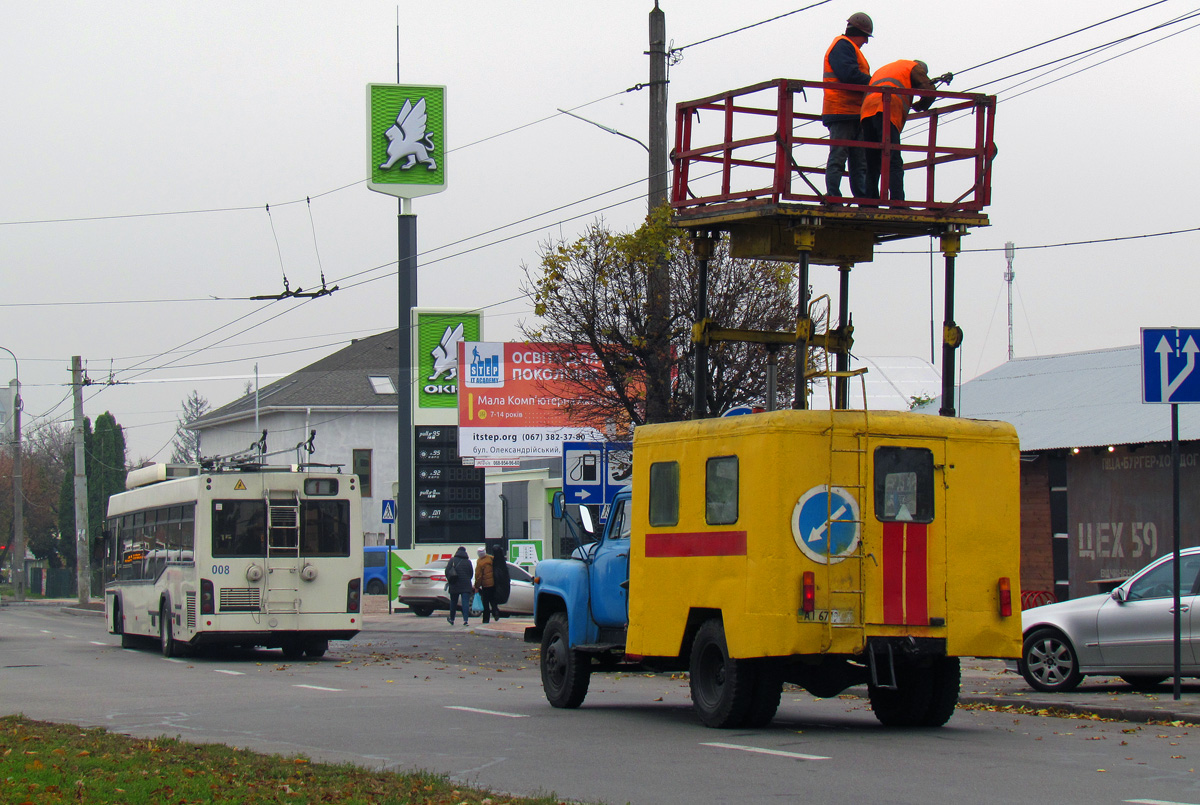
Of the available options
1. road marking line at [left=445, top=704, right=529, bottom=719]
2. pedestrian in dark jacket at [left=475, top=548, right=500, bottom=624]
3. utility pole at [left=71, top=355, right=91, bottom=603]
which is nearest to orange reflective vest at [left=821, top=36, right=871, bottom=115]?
road marking line at [left=445, top=704, right=529, bottom=719]

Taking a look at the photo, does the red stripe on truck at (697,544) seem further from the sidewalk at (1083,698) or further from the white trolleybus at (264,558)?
the white trolleybus at (264,558)

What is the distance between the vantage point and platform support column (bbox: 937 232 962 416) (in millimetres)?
12680

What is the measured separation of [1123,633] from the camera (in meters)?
14.5

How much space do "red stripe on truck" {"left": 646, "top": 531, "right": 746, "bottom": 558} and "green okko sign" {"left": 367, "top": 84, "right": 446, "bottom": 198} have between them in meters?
A: 37.4

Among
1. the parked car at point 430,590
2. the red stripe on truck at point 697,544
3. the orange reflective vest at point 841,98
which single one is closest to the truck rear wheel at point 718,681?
the red stripe on truck at point 697,544

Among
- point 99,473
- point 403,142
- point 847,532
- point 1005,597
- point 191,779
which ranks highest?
point 403,142

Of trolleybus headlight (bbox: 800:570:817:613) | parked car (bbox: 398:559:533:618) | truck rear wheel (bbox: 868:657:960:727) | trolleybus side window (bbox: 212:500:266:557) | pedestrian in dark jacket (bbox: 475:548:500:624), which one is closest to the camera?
trolleybus headlight (bbox: 800:570:817:613)

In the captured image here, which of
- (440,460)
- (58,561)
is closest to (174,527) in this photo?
(440,460)

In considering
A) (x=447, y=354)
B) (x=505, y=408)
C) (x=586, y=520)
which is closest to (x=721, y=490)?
(x=586, y=520)

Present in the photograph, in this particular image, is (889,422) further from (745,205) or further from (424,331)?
(424,331)

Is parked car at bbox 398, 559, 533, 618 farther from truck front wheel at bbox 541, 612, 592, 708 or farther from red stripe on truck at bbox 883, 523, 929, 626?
red stripe on truck at bbox 883, 523, 929, 626

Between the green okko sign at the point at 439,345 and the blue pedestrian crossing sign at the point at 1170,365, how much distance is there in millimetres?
31394

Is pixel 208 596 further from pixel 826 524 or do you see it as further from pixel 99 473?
pixel 99 473

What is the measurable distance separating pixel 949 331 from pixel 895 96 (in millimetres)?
2059
